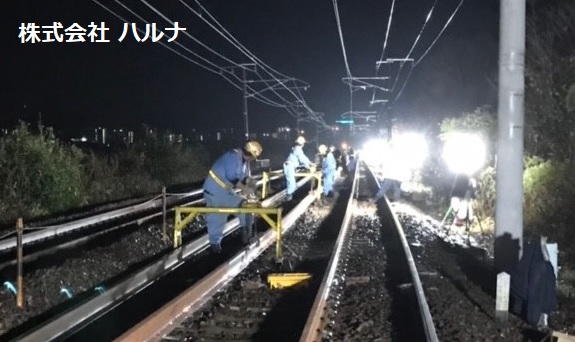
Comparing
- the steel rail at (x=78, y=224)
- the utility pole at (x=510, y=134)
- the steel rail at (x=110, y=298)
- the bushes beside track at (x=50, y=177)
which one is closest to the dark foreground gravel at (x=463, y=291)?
the utility pole at (x=510, y=134)

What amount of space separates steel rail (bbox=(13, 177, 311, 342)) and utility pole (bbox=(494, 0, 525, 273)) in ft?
17.2

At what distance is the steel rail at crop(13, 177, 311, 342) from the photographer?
7.11 metres

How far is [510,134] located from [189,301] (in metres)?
5.08

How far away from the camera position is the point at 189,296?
28.4 feet

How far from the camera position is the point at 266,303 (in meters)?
9.12

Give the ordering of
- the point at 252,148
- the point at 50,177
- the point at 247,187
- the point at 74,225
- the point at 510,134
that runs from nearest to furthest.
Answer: the point at 510,134, the point at 252,148, the point at 247,187, the point at 74,225, the point at 50,177

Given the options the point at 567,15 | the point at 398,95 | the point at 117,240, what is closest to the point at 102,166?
the point at 117,240

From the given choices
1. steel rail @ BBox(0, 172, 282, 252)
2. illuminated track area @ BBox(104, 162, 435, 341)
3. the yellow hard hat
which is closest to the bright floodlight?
illuminated track area @ BBox(104, 162, 435, 341)

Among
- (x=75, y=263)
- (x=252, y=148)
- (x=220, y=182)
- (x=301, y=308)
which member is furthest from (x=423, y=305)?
Answer: (x=75, y=263)

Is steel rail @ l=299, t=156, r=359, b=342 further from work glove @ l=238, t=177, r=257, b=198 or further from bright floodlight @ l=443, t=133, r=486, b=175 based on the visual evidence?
bright floodlight @ l=443, t=133, r=486, b=175

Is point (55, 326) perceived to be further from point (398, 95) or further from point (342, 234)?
point (398, 95)

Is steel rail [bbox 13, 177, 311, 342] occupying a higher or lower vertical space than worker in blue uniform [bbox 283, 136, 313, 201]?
lower

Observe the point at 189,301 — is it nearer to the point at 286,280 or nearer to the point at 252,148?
the point at 286,280

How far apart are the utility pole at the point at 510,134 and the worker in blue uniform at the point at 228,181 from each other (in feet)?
13.4
